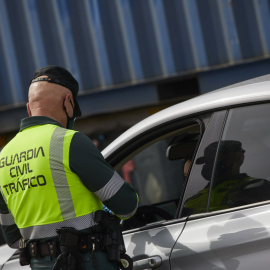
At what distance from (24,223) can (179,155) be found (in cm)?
116

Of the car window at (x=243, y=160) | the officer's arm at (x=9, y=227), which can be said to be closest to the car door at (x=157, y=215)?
the car window at (x=243, y=160)

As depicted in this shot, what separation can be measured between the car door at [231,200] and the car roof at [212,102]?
41 mm

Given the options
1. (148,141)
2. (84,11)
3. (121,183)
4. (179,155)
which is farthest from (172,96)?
Result: (121,183)

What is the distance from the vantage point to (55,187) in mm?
2027

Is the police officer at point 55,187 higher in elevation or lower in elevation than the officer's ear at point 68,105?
lower

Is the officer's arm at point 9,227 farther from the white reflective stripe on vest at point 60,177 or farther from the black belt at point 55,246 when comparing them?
the white reflective stripe on vest at point 60,177

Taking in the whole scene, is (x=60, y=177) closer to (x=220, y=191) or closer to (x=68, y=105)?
(x=68, y=105)

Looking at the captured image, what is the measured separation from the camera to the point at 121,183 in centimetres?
205

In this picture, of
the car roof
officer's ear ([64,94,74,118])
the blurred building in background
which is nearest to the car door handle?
the car roof

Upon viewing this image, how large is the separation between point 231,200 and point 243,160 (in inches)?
6.3

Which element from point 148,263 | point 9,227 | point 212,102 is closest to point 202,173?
point 212,102

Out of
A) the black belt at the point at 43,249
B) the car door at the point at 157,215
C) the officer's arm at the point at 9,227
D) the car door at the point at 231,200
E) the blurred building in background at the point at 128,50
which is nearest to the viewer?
the car door at the point at 231,200

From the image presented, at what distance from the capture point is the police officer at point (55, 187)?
2.02m

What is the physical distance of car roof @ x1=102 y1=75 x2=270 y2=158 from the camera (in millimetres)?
2088
